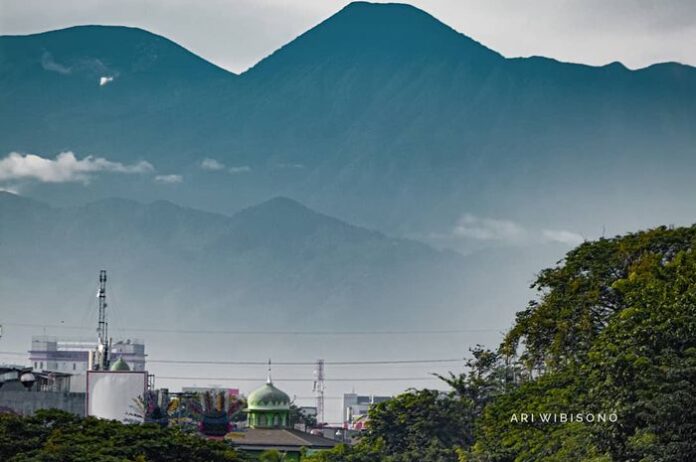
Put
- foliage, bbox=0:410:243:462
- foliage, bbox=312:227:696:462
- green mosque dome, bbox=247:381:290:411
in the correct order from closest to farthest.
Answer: foliage, bbox=312:227:696:462 < foliage, bbox=0:410:243:462 < green mosque dome, bbox=247:381:290:411

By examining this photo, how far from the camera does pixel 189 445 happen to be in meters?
80.4

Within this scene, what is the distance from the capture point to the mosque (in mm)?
149500

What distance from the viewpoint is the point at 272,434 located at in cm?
15850

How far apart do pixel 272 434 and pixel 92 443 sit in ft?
268

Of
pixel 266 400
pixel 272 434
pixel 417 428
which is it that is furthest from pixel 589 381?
pixel 266 400

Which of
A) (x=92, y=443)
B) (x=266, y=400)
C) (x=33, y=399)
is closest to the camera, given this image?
(x=92, y=443)

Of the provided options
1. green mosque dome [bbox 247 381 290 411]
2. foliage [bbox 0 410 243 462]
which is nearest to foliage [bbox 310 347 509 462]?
foliage [bbox 0 410 243 462]

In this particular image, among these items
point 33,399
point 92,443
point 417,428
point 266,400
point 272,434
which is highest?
point 266,400

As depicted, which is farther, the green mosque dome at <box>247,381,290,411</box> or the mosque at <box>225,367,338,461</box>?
the green mosque dome at <box>247,381,290,411</box>

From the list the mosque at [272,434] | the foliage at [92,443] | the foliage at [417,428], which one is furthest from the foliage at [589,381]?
the mosque at [272,434]

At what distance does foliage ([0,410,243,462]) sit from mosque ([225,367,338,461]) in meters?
58.4

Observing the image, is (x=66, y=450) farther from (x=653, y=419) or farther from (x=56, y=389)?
(x=56, y=389)

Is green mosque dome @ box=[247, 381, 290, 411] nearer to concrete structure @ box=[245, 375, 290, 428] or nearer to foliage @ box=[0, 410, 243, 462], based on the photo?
concrete structure @ box=[245, 375, 290, 428]

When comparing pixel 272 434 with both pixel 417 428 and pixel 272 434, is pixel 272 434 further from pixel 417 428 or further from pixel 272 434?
pixel 417 428
